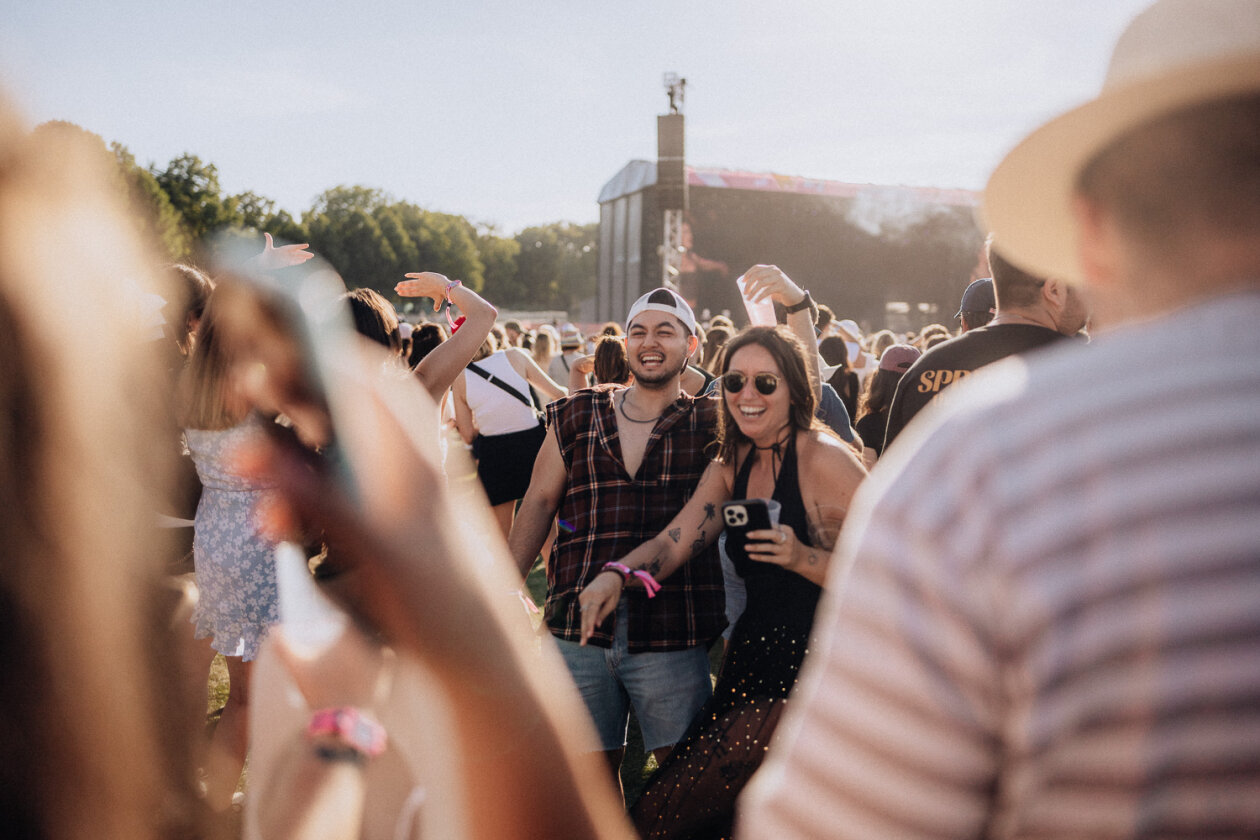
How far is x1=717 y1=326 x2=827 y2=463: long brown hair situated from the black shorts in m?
2.78

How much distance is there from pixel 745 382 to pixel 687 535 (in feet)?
1.89

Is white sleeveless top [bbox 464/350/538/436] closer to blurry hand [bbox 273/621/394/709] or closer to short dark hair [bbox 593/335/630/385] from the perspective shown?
short dark hair [bbox 593/335/630/385]

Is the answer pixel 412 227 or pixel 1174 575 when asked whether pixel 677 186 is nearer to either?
pixel 1174 575

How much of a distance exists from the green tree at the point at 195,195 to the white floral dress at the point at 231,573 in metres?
53.4

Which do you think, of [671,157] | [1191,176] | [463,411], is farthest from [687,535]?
[671,157]

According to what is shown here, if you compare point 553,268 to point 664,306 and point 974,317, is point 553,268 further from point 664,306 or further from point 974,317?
point 664,306

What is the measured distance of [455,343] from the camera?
3.24 metres

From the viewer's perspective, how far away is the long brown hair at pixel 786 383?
287cm

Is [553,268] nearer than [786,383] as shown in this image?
No

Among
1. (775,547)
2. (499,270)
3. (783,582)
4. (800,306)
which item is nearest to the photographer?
(775,547)

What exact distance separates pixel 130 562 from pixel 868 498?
29.8 inches

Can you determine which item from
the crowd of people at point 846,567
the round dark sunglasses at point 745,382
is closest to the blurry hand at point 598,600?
the round dark sunglasses at point 745,382

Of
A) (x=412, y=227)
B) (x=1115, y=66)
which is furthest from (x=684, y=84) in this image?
(x=412, y=227)

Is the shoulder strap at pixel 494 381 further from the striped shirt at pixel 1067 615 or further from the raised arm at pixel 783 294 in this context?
the striped shirt at pixel 1067 615
